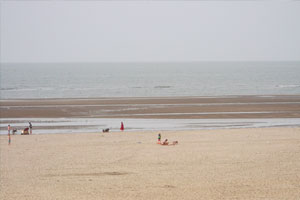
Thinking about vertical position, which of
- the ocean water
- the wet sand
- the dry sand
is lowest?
the dry sand

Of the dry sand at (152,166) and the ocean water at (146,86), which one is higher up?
the ocean water at (146,86)

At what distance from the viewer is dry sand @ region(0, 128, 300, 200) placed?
570 inches

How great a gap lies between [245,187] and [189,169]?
3258 millimetres

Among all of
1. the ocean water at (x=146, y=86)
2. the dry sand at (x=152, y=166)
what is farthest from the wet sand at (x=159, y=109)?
the ocean water at (x=146, y=86)

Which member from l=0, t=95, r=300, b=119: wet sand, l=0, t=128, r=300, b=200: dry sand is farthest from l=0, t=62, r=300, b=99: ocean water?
l=0, t=128, r=300, b=200: dry sand

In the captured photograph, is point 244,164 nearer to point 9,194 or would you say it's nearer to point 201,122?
point 9,194

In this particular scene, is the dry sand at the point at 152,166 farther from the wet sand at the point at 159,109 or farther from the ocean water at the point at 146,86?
the ocean water at the point at 146,86

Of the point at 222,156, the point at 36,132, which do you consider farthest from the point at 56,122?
the point at 222,156

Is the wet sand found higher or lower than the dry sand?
higher

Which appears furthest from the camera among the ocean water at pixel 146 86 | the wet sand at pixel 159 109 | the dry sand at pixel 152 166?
the ocean water at pixel 146 86

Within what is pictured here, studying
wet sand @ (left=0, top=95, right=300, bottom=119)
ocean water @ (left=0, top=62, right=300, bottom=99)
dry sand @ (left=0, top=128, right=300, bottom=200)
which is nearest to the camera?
dry sand @ (left=0, top=128, right=300, bottom=200)

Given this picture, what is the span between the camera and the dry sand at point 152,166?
14469 mm

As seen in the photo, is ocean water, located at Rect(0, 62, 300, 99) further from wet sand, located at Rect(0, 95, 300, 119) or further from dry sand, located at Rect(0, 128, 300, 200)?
dry sand, located at Rect(0, 128, 300, 200)

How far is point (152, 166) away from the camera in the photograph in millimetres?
18016
